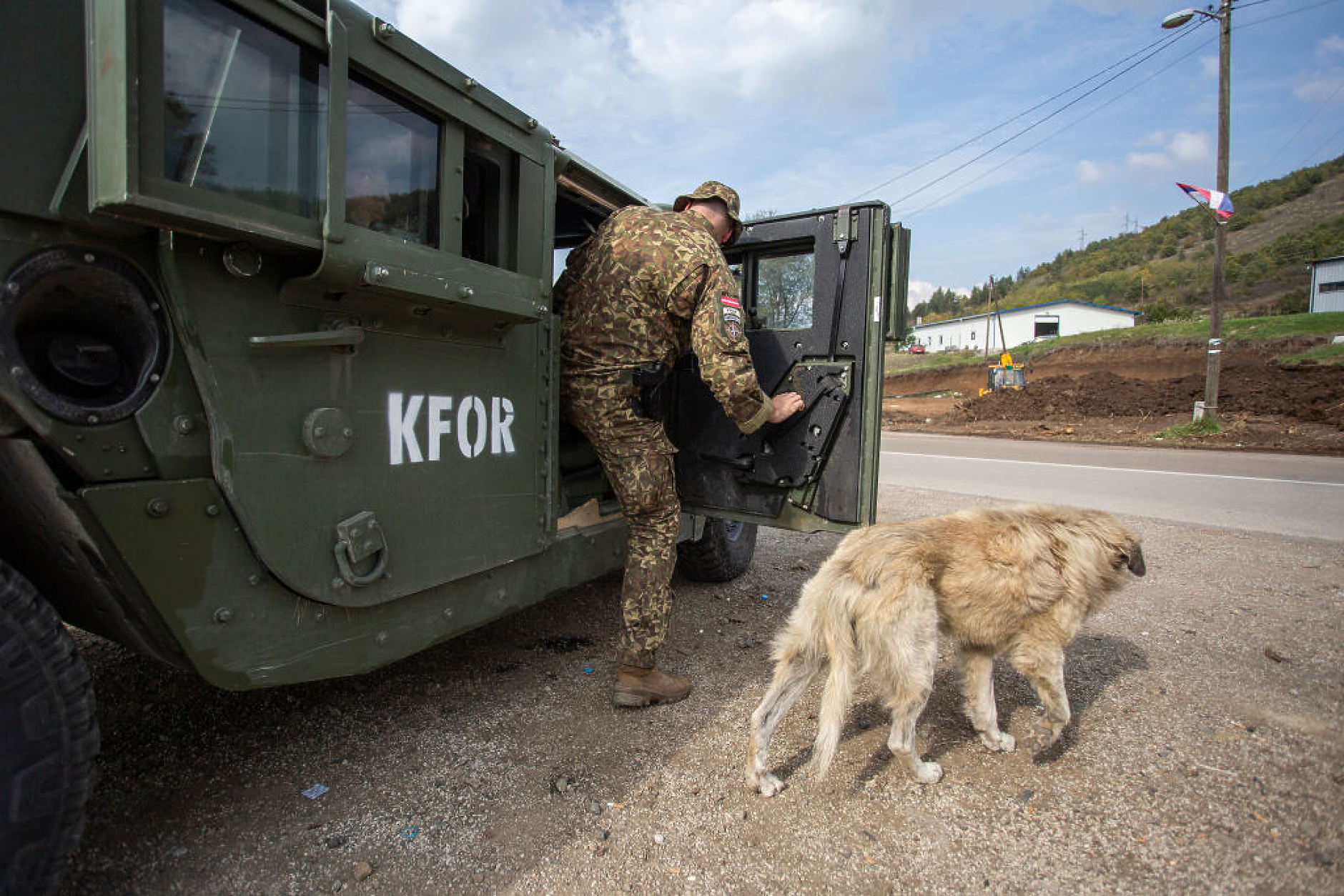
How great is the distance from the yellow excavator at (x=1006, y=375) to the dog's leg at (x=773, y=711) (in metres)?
22.1

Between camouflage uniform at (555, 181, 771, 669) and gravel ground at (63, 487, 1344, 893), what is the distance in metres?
0.59

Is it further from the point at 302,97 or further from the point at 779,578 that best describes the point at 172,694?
the point at 779,578

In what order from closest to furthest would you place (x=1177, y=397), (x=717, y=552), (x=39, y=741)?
(x=39, y=741)
(x=717, y=552)
(x=1177, y=397)

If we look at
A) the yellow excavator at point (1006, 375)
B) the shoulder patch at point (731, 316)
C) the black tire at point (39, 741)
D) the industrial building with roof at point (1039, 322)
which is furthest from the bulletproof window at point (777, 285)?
the industrial building with roof at point (1039, 322)

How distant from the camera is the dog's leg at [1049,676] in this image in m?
2.35

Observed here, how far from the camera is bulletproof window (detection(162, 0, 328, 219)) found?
59.5 inches

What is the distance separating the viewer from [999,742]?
2521mm

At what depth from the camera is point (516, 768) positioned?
2355mm

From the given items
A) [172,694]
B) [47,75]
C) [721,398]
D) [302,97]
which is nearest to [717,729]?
[721,398]

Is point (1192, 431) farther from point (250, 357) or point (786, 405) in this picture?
point (250, 357)

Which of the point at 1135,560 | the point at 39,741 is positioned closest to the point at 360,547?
the point at 39,741

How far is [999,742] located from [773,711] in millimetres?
914

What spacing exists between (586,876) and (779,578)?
2988mm

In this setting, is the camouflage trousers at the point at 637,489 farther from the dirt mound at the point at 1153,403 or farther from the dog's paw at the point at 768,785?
the dirt mound at the point at 1153,403
